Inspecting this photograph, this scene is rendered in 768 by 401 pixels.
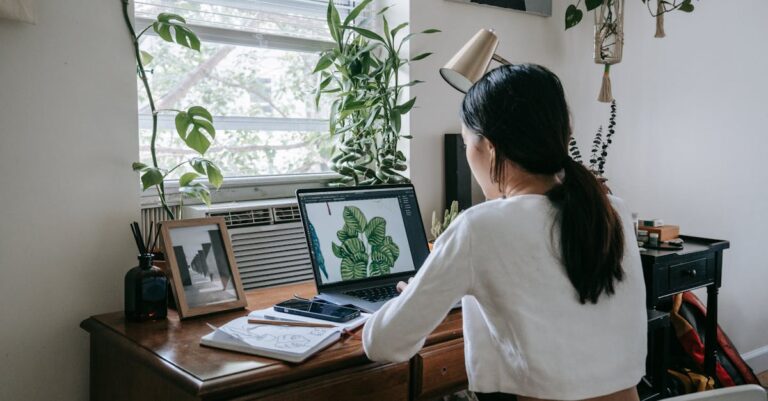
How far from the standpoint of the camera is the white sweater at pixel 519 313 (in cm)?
114

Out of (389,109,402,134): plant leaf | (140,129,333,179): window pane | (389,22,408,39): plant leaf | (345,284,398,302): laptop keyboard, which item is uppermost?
(389,22,408,39): plant leaf

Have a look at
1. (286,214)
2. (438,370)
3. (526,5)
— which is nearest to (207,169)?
(286,214)

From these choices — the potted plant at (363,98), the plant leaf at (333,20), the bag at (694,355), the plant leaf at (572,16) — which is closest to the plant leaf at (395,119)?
the potted plant at (363,98)

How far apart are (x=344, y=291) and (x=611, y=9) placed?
182 cm

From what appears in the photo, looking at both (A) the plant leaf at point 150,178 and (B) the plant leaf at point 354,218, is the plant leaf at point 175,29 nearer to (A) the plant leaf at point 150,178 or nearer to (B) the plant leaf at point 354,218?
(A) the plant leaf at point 150,178

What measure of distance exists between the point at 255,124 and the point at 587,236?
4.48 feet

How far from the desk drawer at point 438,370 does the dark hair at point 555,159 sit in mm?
500

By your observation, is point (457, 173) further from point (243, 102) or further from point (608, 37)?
point (608, 37)

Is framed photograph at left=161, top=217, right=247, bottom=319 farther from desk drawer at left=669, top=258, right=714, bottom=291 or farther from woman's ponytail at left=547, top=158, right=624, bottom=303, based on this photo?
desk drawer at left=669, top=258, right=714, bottom=291

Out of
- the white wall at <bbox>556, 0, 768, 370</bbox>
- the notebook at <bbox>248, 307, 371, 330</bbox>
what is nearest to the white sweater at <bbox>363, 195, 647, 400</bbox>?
the notebook at <bbox>248, 307, 371, 330</bbox>

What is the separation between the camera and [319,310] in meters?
1.58

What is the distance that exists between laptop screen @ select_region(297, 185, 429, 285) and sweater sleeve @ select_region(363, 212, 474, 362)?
1.85 ft

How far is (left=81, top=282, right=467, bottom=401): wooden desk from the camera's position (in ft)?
4.06

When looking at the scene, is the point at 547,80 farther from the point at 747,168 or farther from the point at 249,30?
the point at 747,168
